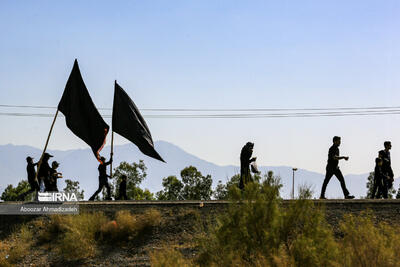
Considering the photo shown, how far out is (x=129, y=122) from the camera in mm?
25688

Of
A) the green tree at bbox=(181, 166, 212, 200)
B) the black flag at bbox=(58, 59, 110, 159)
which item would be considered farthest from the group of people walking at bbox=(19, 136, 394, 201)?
the green tree at bbox=(181, 166, 212, 200)

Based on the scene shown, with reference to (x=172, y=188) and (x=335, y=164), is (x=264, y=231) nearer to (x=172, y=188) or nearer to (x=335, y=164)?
(x=335, y=164)

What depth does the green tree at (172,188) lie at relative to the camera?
65000 mm

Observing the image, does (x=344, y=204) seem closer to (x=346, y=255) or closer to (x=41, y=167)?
(x=346, y=255)

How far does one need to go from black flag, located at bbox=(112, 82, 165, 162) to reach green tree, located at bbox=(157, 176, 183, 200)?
38863 millimetres

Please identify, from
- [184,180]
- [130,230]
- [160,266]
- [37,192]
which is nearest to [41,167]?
[37,192]

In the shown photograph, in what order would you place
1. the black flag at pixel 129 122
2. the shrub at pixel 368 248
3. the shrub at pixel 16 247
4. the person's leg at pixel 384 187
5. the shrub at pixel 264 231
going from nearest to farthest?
the shrub at pixel 368 248, the shrub at pixel 264 231, the shrub at pixel 16 247, the person's leg at pixel 384 187, the black flag at pixel 129 122

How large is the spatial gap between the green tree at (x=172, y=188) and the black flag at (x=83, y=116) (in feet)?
131

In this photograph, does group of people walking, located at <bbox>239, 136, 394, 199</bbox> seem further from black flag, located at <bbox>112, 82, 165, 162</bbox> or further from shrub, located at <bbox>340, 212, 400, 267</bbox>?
shrub, located at <bbox>340, 212, 400, 267</bbox>

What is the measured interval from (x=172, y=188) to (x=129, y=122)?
133ft

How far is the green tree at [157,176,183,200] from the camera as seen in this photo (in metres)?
65.0

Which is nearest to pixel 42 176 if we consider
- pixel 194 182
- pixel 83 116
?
pixel 83 116

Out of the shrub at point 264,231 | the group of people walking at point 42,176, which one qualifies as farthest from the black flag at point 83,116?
the shrub at point 264,231

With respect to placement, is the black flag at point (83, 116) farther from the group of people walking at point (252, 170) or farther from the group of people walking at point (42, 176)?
the group of people walking at point (42, 176)
